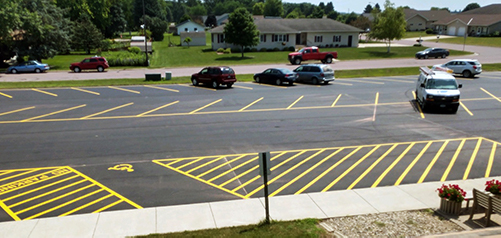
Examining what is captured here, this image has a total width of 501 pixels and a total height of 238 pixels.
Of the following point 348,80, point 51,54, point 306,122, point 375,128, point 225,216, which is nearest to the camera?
point 225,216

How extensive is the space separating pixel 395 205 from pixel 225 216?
15.0ft

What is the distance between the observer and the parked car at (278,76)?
30.5 metres

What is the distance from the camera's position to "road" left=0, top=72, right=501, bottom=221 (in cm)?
1145

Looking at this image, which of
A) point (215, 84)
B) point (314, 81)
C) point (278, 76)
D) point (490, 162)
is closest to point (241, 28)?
point (278, 76)

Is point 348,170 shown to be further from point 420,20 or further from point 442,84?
point 420,20

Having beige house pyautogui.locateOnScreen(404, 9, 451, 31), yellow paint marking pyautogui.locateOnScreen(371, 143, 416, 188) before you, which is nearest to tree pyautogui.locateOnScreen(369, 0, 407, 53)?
yellow paint marking pyautogui.locateOnScreen(371, 143, 416, 188)

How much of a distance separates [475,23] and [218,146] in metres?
92.3

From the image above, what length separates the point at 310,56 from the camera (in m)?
48.9

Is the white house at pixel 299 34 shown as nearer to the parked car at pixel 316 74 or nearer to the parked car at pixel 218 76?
the parked car at pixel 316 74

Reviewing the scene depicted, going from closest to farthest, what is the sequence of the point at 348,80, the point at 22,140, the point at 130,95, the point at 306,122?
1. the point at 22,140
2. the point at 306,122
3. the point at 130,95
4. the point at 348,80

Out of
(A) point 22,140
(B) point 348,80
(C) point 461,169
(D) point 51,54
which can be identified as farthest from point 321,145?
(D) point 51,54

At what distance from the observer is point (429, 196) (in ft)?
35.1

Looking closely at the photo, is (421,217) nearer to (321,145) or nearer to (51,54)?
(321,145)

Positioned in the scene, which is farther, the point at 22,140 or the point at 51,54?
the point at 51,54
